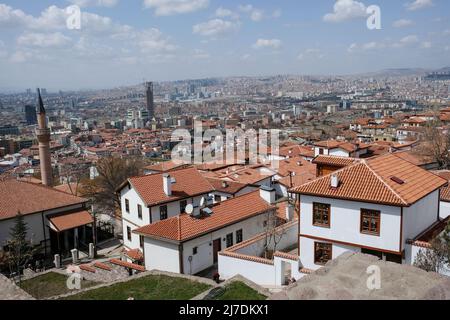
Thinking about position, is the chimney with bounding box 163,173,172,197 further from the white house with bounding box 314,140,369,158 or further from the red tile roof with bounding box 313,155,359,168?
the white house with bounding box 314,140,369,158

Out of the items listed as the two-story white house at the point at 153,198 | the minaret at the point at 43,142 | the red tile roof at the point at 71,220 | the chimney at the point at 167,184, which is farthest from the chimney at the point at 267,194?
the minaret at the point at 43,142

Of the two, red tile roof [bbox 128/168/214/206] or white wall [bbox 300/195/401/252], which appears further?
red tile roof [bbox 128/168/214/206]

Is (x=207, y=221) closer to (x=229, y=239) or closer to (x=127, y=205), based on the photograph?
(x=229, y=239)

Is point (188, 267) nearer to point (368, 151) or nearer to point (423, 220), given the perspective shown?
point (423, 220)

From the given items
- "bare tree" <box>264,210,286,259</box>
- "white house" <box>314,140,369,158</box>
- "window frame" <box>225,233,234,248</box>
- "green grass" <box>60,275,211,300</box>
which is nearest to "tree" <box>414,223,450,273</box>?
"green grass" <box>60,275,211,300</box>

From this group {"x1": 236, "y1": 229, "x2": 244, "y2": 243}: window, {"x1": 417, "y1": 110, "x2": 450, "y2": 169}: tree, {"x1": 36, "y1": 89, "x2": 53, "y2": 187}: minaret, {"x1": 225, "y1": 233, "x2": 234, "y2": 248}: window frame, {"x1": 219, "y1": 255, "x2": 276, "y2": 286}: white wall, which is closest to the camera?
{"x1": 219, "y1": 255, "x2": 276, "y2": 286}: white wall

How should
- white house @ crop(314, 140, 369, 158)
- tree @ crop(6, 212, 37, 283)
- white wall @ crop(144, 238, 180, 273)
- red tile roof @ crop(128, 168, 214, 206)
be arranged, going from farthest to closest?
white house @ crop(314, 140, 369, 158)
red tile roof @ crop(128, 168, 214, 206)
tree @ crop(6, 212, 37, 283)
white wall @ crop(144, 238, 180, 273)
